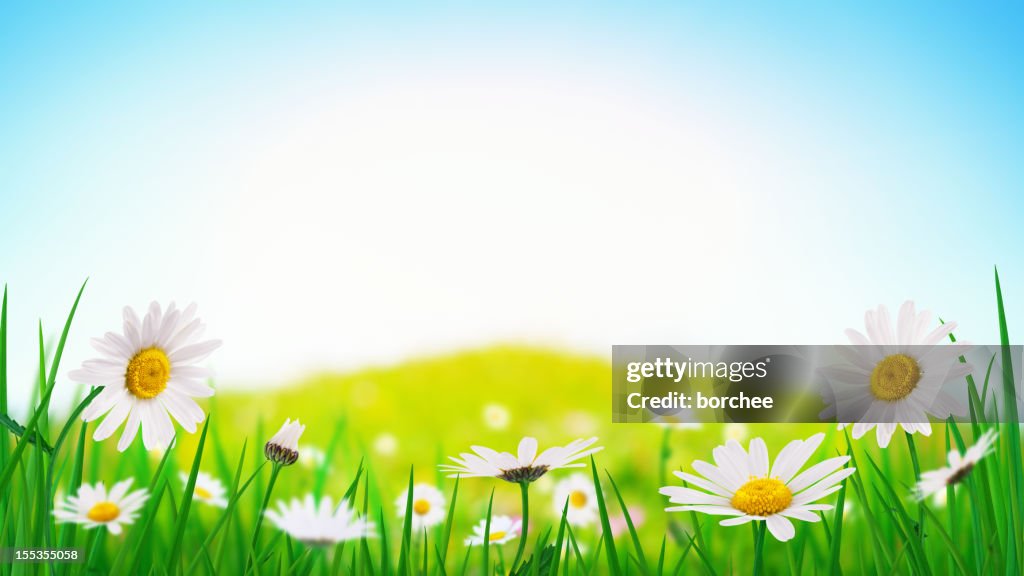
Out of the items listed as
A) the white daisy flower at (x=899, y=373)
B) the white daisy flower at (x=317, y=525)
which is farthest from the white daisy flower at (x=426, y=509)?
the white daisy flower at (x=899, y=373)

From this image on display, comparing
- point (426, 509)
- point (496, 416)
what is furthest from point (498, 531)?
point (496, 416)

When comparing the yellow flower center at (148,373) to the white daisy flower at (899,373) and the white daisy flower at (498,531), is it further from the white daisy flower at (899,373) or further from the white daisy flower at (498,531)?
the white daisy flower at (899,373)

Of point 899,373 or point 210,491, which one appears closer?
point 899,373

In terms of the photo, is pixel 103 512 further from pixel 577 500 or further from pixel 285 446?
pixel 577 500

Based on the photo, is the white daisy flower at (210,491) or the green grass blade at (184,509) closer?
the green grass blade at (184,509)

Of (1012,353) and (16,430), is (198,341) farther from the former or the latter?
(1012,353)

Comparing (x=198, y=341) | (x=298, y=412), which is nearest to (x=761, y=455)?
(x=198, y=341)
